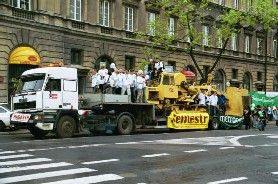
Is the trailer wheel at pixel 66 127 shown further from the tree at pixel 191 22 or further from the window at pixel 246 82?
the window at pixel 246 82

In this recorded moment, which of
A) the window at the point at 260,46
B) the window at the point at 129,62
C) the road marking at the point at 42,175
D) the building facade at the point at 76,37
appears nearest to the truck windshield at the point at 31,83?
the building facade at the point at 76,37

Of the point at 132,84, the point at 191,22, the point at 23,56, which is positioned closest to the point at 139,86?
the point at 132,84

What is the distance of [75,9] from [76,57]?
11.4 ft

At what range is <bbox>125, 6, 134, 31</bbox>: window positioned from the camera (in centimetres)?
3647

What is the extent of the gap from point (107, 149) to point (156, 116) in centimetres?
954

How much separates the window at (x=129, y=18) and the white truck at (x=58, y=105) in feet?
53.3

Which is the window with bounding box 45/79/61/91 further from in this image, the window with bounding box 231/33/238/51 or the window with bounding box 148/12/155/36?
the window with bounding box 231/33/238/51

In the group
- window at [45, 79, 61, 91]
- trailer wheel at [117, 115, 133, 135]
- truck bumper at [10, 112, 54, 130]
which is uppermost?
window at [45, 79, 61, 91]

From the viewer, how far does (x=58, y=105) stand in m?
18.9

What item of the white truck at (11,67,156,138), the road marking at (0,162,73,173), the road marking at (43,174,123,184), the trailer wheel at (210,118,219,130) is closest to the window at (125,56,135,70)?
the trailer wheel at (210,118,219,130)

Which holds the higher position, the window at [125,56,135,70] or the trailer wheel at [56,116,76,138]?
the window at [125,56,135,70]

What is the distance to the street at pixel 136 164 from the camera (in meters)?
9.30

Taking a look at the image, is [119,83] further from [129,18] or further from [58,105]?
[129,18]

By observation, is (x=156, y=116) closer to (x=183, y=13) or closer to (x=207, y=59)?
(x=183, y=13)
